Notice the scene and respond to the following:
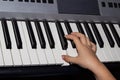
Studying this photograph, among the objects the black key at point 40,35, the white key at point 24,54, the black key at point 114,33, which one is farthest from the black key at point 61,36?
the black key at point 114,33

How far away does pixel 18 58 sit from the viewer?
1.38m

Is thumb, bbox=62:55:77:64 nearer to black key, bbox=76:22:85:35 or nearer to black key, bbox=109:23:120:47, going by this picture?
black key, bbox=76:22:85:35

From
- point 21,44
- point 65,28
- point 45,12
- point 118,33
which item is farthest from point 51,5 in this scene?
point 118,33

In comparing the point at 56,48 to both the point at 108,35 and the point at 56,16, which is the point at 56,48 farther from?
the point at 108,35

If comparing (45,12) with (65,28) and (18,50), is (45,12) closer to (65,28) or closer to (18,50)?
(65,28)

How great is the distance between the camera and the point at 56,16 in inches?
64.4

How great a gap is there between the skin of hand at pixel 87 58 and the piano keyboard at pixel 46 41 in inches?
2.1

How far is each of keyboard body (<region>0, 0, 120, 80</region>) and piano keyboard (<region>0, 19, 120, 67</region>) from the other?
0.02 metres

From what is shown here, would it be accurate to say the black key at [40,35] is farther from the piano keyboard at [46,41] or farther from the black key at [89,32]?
the black key at [89,32]

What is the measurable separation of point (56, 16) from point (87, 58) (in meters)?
0.36

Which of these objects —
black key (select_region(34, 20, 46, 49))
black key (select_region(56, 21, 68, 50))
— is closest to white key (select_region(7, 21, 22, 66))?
black key (select_region(34, 20, 46, 49))

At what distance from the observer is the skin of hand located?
137 centimetres

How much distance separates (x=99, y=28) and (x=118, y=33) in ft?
0.43

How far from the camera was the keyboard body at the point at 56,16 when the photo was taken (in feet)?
4.47
